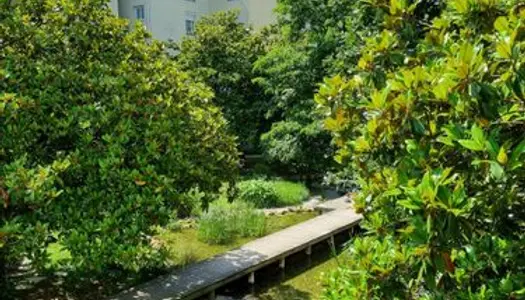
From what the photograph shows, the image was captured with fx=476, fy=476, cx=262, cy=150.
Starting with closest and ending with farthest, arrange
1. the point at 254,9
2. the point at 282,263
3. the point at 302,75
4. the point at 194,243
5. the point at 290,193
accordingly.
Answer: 1. the point at 282,263
2. the point at 194,243
3. the point at 290,193
4. the point at 302,75
5. the point at 254,9

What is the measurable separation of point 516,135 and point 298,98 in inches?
576

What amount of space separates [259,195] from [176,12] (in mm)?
17392

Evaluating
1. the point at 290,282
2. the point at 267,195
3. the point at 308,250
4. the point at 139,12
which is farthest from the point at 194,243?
the point at 139,12

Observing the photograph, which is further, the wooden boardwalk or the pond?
the pond

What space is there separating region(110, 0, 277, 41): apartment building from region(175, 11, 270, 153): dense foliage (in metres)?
6.95

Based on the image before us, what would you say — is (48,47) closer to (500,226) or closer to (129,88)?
(129,88)

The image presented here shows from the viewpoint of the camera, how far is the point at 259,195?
15.3 m

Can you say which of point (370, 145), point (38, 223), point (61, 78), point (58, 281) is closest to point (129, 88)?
point (61, 78)

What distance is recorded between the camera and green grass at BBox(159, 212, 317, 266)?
33.4ft

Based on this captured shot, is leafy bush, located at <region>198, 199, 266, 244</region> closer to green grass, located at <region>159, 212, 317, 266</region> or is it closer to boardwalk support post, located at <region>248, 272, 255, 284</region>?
green grass, located at <region>159, 212, 317, 266</region>

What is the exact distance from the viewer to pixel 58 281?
8.98 metres

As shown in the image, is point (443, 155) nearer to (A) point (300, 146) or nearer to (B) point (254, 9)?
(A) point (300, 146)

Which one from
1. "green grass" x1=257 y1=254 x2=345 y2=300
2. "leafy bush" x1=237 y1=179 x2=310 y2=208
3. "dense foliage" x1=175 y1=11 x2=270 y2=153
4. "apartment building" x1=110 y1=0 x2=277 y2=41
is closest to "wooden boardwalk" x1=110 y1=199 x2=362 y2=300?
"green grass" x1=257 y1=254 x2=345 y2=300

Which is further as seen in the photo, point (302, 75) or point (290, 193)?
point (302, 75)
